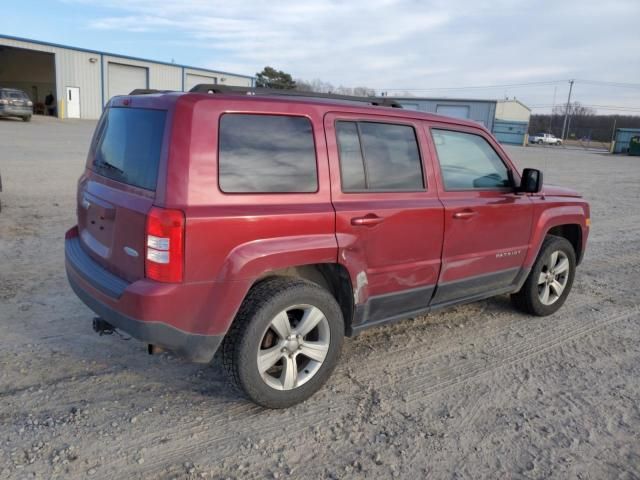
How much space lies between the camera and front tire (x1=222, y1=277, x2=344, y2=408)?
306cm

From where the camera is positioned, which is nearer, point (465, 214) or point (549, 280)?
point (465, 214)

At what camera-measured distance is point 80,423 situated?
3049mm

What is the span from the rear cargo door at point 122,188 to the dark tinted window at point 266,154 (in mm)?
369

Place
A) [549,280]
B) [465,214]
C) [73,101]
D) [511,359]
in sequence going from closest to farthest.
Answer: [465,214], [511,359], [549,280], [73,101]

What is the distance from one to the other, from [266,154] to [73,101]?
134 feet

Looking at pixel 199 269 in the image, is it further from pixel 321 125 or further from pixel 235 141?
pixel 321 125

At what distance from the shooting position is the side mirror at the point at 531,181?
4.38m

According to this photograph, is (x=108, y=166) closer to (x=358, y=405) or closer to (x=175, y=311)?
(x=175, y=311)

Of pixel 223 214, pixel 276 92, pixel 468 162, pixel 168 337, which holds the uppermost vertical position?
pixel 276 92

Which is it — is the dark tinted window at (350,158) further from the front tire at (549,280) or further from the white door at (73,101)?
the white door at (73,101)

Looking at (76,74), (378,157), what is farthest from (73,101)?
(378,157)

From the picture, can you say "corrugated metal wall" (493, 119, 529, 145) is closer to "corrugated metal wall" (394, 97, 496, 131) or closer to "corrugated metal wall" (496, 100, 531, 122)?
"corrugated metal wall" (394, 97, 496, 131)

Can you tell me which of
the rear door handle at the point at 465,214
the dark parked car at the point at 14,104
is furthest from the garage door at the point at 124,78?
the rear door handle at the point at 465,214

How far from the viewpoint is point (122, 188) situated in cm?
314
